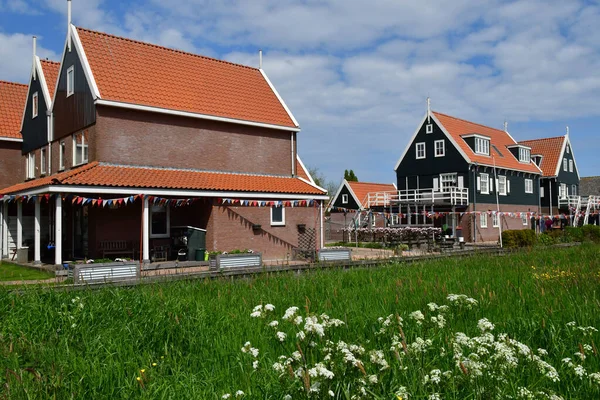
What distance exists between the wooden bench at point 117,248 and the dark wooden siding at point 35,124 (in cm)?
898

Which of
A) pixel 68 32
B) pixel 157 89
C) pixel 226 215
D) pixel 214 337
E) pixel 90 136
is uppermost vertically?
pixel 68 32

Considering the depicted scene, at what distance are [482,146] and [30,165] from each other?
114ft

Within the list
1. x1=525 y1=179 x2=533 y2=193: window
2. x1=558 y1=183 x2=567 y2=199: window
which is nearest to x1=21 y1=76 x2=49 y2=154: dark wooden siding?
x1=525 y1=179 x2=533 y2=193: window

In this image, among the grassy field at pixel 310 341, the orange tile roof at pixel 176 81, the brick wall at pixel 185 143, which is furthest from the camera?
the orange tile roof at pixel 176 81

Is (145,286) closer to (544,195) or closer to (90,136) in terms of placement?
(90,136)

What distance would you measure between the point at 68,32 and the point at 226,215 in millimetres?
11226

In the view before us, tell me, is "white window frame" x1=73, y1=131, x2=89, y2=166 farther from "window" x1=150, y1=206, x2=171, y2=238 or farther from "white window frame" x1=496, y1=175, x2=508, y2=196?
"white window frame" x1=496, y1=175, x2=508, y2=196

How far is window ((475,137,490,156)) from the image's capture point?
44531 millimetres

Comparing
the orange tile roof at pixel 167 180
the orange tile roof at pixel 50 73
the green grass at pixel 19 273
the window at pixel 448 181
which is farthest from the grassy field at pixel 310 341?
the window at pixel 448 181

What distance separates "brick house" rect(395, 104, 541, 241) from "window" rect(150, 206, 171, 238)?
73.1 ft

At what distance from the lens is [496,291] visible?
8.41 metres

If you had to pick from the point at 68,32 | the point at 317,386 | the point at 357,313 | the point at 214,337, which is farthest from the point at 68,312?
the point at 68,32

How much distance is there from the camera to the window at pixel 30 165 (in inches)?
1105

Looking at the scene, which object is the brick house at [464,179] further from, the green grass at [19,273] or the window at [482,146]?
the green grass at [19,273]
